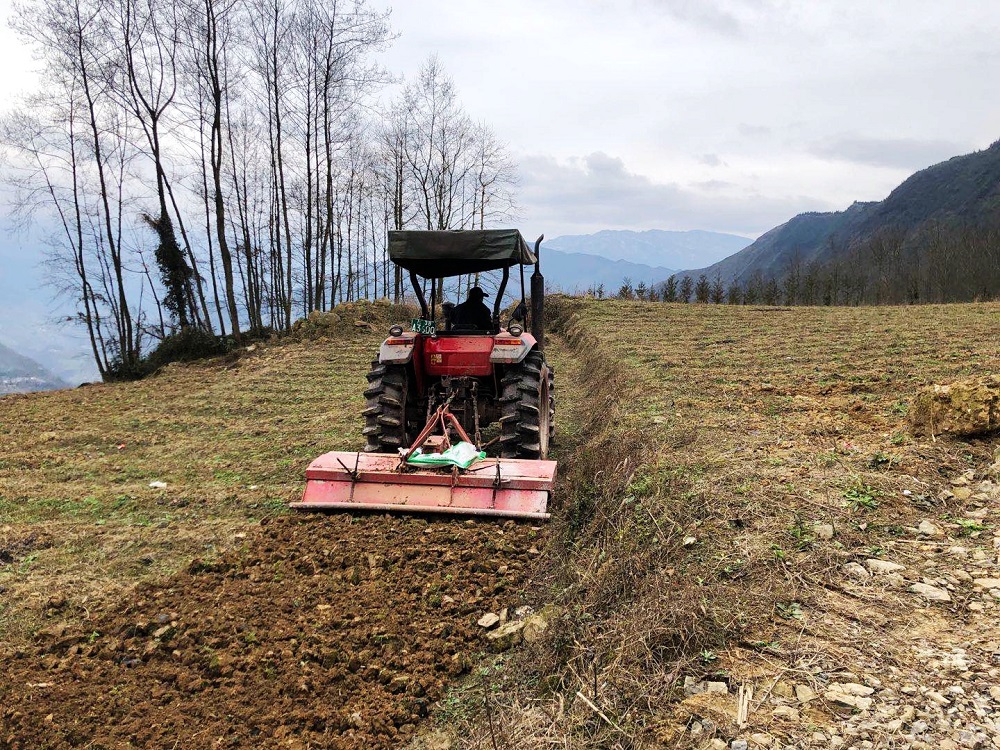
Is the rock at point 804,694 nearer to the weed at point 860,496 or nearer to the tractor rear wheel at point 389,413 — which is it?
the weed at point 860,496

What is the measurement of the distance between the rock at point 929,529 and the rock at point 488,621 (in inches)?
86.5

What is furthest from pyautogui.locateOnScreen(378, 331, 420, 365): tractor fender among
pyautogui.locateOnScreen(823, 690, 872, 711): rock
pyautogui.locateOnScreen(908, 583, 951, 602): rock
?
pyautogui.locateOnScreen(823, 690, 872, 711): rock

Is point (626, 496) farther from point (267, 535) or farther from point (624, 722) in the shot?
point (267, 535)

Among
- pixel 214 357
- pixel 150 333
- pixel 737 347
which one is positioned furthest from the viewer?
pixel 150 333

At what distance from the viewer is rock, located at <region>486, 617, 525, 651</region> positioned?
295cm

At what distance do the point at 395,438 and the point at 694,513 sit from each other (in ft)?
9.34

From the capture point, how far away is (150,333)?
21.2 m

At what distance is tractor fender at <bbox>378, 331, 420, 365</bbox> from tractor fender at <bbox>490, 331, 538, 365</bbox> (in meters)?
0.75

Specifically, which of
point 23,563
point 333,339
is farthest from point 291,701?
point 333,339

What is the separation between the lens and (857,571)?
2.73m

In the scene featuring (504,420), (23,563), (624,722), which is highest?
(504,420)

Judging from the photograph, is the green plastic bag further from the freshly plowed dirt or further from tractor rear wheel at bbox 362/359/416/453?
tractor rear wheel at bbox 362/359/416/453

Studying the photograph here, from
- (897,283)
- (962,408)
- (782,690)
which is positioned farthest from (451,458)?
(897,283)

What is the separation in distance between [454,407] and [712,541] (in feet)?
10.0
